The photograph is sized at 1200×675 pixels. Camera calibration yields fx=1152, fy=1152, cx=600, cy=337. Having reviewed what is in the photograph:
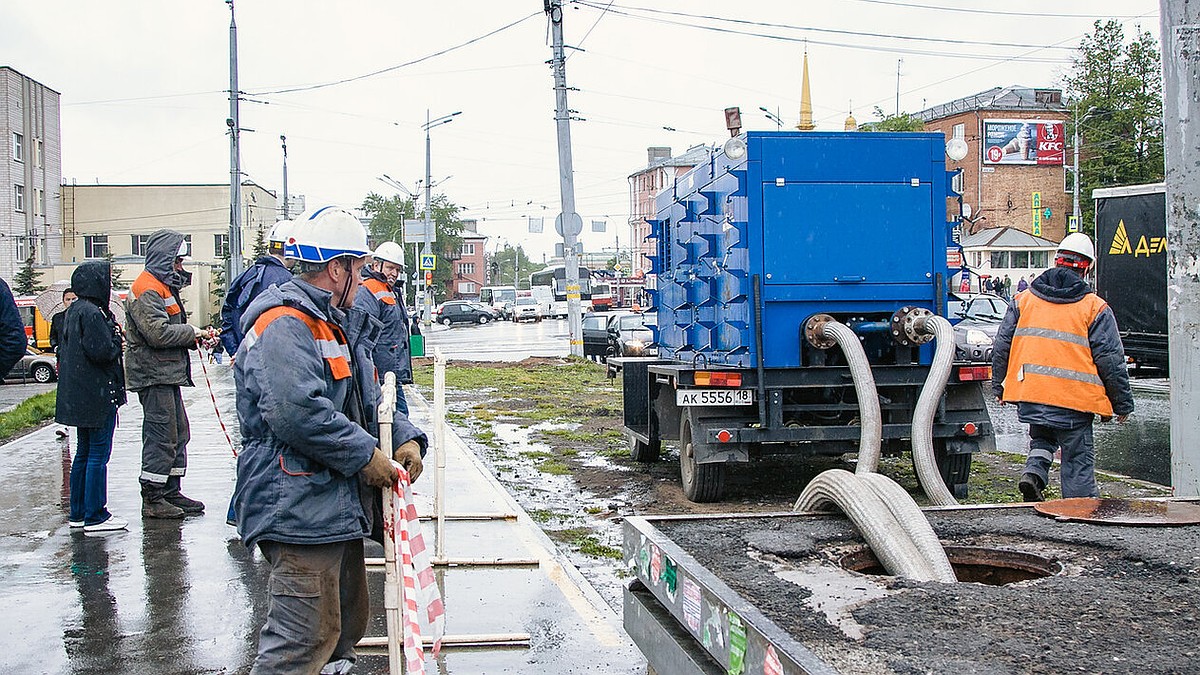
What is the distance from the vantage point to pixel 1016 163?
77.6m

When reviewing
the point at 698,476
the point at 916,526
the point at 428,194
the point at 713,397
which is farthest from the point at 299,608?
the point at 428,194

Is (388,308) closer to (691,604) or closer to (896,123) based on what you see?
(691,604)

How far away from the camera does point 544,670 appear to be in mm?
5117

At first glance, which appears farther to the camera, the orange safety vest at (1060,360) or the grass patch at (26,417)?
the grass patch at (26,417)

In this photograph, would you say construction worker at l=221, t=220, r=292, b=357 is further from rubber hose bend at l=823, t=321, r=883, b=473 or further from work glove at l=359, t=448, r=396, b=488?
rubber hose bend at l=823, t=321, r=883, b=473

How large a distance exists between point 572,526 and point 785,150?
3.33m

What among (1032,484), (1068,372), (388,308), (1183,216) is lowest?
(1032,484)

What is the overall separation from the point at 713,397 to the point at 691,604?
5.58 metres

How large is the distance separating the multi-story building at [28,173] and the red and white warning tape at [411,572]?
58.7 meters

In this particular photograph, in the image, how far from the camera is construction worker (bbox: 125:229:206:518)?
310 inches

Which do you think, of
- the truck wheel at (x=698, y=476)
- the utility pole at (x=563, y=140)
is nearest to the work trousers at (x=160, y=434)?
the truck wheel at (x=698, y=476)

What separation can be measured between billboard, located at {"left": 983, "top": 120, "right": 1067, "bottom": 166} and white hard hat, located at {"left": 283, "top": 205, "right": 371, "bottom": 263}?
78.4 m

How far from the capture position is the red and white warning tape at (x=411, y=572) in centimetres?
391

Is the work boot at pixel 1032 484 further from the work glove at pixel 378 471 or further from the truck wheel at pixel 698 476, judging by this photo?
the work glove at pixel 378 471
